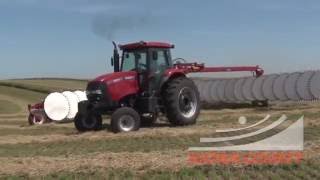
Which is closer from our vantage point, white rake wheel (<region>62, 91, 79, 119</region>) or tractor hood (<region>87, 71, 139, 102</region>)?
tractor hood (<region>87, 71, 139, 102</region>)

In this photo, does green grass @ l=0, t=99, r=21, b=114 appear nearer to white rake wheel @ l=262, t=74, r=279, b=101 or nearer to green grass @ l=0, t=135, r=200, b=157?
white rake wheel @ l=262, t=74, r=279, b=101

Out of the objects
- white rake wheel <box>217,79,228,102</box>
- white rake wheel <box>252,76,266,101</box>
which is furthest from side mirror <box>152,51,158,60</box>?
white rake wheel <box>217,79,228,102</box>

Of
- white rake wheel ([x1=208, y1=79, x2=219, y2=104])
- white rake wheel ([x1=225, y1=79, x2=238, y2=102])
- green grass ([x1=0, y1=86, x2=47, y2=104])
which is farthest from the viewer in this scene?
green grass ([x1=0, y1=86, x2=47, y2=104])

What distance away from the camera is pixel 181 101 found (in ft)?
67.7

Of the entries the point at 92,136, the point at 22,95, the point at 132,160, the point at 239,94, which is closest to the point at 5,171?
the point at 132,160

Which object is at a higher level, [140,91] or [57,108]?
[140,91]

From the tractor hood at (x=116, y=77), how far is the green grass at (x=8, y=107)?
26.2m

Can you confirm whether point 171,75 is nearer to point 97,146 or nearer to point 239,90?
point 97,146

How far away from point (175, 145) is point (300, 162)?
4365mm

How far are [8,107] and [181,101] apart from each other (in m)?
29.6

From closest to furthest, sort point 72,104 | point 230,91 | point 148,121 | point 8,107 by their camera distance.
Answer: point 148,121 < point 72,104 < point 230,91 < point 8,107

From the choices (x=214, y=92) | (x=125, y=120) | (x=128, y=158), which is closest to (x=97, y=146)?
(x=128, y=158)

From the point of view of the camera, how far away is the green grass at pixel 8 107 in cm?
4524

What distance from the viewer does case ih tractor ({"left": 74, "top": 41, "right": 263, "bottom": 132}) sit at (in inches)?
784
